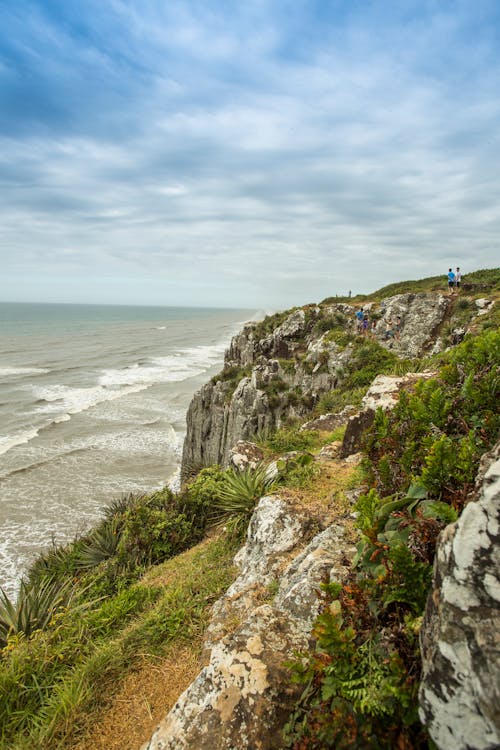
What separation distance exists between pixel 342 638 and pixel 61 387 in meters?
44.3

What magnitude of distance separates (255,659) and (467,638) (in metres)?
2.11

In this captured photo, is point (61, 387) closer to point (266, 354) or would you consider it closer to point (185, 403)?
point (185, 403)

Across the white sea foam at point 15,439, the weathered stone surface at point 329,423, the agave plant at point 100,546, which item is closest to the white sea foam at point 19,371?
the white sea foam at point 15,439

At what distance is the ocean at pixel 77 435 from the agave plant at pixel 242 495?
6.23 metres

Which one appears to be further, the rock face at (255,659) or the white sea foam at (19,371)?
the white sea foam at (19,371)

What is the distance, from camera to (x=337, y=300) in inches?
1326

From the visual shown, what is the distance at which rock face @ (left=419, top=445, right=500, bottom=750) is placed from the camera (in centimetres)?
178

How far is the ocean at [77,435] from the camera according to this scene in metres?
17.5

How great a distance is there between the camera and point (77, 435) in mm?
28000

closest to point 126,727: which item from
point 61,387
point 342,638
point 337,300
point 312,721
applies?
point 312,721

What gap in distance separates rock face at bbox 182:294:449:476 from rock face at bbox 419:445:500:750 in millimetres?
12627

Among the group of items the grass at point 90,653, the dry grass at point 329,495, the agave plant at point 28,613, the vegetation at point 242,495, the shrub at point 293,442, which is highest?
the dry grass at point 329,495

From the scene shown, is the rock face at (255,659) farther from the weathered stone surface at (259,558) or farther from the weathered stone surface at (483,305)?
the weathered stone surface at (483,305)

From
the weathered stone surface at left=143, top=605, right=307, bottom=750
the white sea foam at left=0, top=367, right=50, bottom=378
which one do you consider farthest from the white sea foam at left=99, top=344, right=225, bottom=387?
the weathered stone surface at left=143, top=605, right=307, bottom=750
